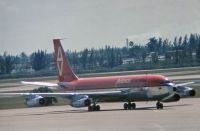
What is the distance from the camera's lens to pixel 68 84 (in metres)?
66.2

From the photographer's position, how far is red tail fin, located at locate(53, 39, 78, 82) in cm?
6744

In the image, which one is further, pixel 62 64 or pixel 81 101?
pixel 62 64

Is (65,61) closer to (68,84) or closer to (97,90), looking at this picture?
(68,84)

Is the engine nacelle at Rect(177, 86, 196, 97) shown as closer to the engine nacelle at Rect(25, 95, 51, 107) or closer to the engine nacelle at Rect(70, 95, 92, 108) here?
the engine nacelle at Rect(70, 95, 92, 108)

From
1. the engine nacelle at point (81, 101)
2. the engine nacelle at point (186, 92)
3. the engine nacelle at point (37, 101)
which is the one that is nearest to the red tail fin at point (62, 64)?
the engine nacelle at point (37, 101)

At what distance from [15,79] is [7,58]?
4.55 meters

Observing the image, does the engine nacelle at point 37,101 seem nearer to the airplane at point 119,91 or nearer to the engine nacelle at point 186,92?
the airplane at point 119,91

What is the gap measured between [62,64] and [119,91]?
1171 cm

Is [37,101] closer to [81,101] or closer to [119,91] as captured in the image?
[81,101]

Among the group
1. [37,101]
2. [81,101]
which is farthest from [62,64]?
[81,101]

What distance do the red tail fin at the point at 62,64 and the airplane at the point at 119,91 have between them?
0.34 meters

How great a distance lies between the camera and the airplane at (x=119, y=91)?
55.6 m

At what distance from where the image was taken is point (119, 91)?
58.5m

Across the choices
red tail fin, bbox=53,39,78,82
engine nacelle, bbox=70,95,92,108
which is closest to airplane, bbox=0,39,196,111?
engine nacelle, bbox=70,95,92,108
